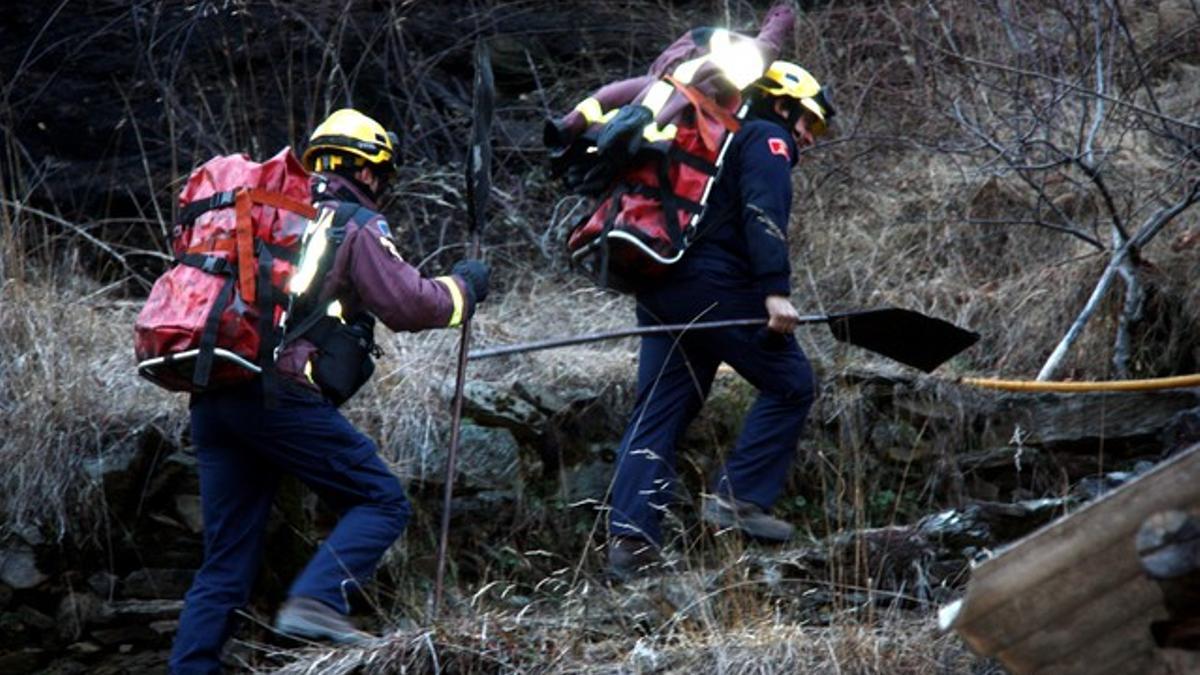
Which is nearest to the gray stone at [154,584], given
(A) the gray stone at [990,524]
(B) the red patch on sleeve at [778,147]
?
(B) the red patch on sleeve at [778,147]

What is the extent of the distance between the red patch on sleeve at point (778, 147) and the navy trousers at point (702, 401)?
1.72 ft

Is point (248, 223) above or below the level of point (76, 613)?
above

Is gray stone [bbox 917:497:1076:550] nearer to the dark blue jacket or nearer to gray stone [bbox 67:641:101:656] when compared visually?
the dark blue jacket

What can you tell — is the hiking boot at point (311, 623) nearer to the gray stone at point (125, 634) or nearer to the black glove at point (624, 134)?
the gray stone at point (125, 634)

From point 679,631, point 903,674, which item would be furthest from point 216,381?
point 903,674

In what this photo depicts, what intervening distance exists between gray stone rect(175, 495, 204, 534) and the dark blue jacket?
7.67 feet

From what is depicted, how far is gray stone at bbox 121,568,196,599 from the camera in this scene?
7.51 m

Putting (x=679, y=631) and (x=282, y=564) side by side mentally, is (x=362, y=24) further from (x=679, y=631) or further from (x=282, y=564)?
(x=679, y=631)

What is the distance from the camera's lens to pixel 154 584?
7.52m

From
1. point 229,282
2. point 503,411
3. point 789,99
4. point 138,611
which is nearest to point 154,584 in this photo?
point 138,611

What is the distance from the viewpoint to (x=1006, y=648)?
9.84 ft

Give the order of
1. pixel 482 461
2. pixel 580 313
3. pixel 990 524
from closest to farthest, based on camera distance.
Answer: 1. pixel 990 524
2. pixel 482 461
3. pixel 580 313

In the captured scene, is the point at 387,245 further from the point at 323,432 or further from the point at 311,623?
the point at 311,623

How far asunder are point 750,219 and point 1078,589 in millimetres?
3767
